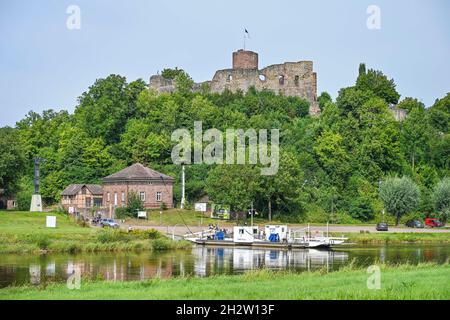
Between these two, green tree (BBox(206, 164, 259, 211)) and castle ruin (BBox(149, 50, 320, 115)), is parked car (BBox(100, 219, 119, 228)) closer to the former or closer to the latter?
green tree (BBox(206, 164, 259, 211))

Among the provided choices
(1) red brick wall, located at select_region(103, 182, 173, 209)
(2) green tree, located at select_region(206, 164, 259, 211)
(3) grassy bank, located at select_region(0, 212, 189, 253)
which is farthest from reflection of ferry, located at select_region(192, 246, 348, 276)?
(1) red brick wall, located at select_region(103, 182, 173, 209)

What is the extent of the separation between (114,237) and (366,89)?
51.6 meters

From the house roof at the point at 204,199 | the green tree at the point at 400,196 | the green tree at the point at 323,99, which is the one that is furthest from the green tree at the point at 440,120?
the house roof at the point at 204,199

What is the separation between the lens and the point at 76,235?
4897 centimetres

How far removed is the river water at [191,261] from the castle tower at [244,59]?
4947 cm

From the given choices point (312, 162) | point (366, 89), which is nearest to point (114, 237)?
point (312, 162)

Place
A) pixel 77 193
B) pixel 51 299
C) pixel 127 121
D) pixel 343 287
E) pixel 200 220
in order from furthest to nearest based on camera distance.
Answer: pixel 127 121 → pixel 77 193 → pixel 200 220 → pixel 343 287 → pixel 51 299

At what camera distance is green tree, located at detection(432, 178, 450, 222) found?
71.3 meters

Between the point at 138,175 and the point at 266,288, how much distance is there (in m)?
49.3

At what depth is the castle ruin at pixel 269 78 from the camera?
9656 centimetres

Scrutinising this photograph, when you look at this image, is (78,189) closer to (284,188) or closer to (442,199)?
(284,188)

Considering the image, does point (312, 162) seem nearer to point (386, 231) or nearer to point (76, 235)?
point (386, 231)

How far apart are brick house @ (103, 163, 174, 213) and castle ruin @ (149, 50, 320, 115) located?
2746 cm

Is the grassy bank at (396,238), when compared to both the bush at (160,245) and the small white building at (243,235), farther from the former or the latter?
the bush at (160,245)
